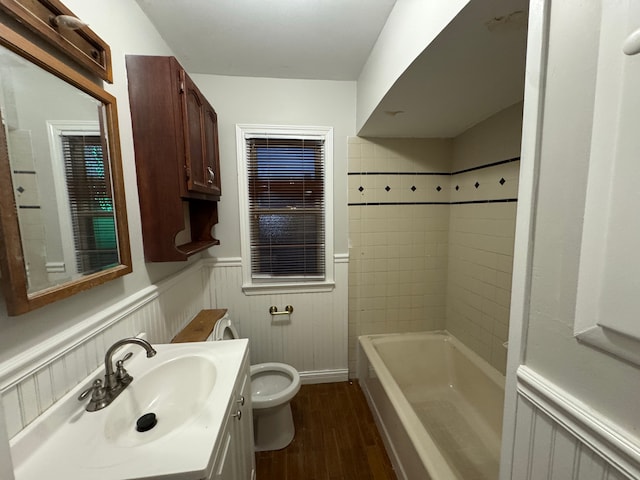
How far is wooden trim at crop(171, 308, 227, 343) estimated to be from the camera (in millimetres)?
1397

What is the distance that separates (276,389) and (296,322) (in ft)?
1.63

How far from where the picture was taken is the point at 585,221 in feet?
1.59

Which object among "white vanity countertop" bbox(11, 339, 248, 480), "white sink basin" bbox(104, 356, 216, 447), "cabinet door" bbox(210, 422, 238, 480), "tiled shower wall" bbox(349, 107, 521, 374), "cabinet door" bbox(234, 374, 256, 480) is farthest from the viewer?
"tiled shower wall" bbox(349, 107, 521, 374)

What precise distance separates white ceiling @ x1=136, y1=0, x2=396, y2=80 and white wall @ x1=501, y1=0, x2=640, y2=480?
1001 mm

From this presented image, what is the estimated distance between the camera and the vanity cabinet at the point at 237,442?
744mm

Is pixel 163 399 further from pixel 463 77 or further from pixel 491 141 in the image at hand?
pixel 491 141

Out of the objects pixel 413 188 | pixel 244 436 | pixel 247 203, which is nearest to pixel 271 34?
pixel 247 203

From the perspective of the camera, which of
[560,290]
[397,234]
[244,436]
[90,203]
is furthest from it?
[397,234]

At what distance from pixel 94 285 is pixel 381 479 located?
5.40ft

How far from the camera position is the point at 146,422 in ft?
2.71

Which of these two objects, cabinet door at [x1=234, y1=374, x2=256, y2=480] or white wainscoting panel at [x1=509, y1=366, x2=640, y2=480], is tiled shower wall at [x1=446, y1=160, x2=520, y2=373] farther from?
cabinet door at [x1=234, y1=374, x2=256, y2=480]

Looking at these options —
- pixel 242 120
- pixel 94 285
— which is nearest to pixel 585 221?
pixel 94 285

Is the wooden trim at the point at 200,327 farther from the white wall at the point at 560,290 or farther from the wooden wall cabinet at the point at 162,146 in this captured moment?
the white wall at the point at 560,290

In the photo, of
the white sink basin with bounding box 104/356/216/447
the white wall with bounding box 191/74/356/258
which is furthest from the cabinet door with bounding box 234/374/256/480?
the white wall with bounding box 191/74/356/258
